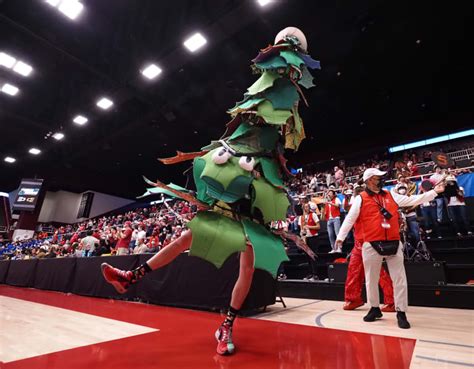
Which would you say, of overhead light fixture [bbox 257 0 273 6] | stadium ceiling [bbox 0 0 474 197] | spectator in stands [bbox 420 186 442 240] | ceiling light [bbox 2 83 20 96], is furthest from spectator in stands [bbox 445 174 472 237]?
ceiling light [bbox 2 83 20 96]

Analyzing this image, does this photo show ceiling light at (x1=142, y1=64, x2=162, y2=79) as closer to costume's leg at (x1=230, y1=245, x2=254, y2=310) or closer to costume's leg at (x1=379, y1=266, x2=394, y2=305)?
costume's leg at (x1=379, y1=266, x2=394, y2=305)

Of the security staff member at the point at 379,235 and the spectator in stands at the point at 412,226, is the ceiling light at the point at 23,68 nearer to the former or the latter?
the security staff member at the point at 379,235

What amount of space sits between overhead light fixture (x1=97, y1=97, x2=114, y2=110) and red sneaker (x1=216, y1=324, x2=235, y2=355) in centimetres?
1005

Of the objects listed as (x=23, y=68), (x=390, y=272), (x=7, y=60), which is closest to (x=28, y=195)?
(x=23, y=68)

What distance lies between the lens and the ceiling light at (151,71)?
823 centimetres

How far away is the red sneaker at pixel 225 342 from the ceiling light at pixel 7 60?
1001cm

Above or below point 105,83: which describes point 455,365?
below

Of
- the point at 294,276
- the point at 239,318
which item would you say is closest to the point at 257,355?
the point at 239,318

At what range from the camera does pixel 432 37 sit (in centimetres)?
748

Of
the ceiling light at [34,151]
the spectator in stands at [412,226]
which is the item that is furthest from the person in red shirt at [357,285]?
the ceiling light at [34,151]

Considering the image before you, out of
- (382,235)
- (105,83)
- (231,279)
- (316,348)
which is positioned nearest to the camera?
(316,348)

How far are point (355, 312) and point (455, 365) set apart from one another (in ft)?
5.98

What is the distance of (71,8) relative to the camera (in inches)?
254

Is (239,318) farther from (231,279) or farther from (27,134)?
(27,134)
